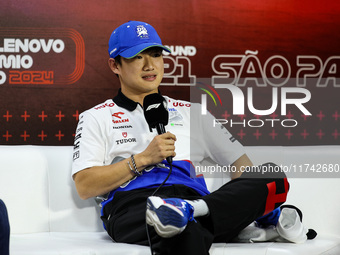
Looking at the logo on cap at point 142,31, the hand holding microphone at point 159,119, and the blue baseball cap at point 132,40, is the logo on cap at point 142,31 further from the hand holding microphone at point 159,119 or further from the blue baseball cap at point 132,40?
the hand holding microphone at point 159,119

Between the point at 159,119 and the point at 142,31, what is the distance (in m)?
0.54

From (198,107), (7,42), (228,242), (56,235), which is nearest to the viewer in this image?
(228,242)

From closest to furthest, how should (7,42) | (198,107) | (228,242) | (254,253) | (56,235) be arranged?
(254,253)
(228,242)
(56,235)
(198,107)
(7,42)

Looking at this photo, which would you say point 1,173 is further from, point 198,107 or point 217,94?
point 217,94

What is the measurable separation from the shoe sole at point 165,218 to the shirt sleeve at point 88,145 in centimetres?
63

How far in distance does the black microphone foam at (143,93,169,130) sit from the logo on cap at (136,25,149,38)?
0.43 metres

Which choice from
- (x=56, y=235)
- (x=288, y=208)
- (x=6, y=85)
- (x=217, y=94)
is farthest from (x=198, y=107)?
(x=6, y=85)

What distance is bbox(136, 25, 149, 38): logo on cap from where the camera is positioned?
265cm

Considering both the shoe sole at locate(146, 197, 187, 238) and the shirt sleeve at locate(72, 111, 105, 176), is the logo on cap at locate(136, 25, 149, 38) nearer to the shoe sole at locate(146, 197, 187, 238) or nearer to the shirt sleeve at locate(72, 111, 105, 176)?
the shirt sleeve at locate(72, 111, 105, 176)

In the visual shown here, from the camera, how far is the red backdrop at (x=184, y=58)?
3.15m

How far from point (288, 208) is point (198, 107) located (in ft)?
2.19

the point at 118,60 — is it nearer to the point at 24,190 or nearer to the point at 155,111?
the point at 155,111

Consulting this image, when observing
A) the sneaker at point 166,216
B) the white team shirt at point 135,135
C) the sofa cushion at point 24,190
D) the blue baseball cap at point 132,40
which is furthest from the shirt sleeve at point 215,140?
the sneaker at point 166,216

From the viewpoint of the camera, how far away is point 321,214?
2.70m
